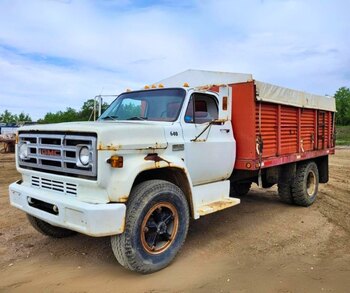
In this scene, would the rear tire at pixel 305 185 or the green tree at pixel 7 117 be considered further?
the green tree at pixel 7 117

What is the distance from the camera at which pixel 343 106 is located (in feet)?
264

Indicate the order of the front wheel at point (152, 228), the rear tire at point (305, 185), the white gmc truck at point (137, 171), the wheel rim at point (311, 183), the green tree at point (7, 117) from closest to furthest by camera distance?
the white gmc truck at point (137, 171) → the front wheel at point (152, 228) → the rear tire at point (305, 185) → the wheel rim at point (311, 183) → the green tree at point (7, 117)

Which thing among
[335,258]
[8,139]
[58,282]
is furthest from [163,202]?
[8,139]

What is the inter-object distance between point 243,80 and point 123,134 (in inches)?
96.1

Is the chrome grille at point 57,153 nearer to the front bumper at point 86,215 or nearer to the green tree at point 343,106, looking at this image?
the front bumper at point 86,215

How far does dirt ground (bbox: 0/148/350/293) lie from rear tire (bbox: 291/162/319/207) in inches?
22.4

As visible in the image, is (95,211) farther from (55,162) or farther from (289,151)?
(289,151)

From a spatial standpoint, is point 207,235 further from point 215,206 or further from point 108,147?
point 108,147

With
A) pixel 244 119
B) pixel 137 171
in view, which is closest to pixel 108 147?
pixel 137 171

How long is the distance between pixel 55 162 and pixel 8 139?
695 inches

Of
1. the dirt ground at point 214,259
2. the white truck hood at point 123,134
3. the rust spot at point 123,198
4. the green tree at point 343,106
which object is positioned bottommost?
the dirt ground at point 214,259

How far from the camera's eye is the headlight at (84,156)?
3.60 meters

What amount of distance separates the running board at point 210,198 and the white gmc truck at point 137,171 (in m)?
0.01

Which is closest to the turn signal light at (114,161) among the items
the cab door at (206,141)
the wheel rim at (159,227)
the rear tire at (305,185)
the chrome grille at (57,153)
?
the chrome grille at (57,153)
